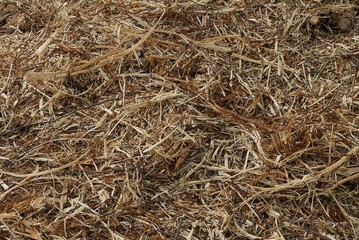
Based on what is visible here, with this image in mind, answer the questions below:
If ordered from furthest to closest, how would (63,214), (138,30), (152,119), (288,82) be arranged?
1. (138,30)
2. (288,82)
3. (152,119)
4. (63,214)

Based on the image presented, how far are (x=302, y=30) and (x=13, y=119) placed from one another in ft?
4.13

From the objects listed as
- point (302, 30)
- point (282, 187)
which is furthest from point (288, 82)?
point (282, 187)

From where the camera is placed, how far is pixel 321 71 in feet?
7.54

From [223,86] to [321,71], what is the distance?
1.36 feet

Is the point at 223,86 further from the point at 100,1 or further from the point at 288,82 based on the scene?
the point at 100,1

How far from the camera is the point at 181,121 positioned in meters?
2.02

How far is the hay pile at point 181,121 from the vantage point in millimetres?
1795

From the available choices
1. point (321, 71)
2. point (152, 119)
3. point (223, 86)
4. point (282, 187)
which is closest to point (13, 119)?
point (152, 119)

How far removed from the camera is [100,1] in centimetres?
270

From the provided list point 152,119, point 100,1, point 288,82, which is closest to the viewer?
point 152,119

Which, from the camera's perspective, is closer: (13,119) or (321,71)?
(13,119)

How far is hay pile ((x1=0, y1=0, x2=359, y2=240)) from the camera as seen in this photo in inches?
70.7

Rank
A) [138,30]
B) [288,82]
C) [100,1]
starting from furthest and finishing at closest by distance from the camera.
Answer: [100,1]
[138,30]
[288,82]

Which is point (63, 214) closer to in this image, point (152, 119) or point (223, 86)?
point (152, 119)
